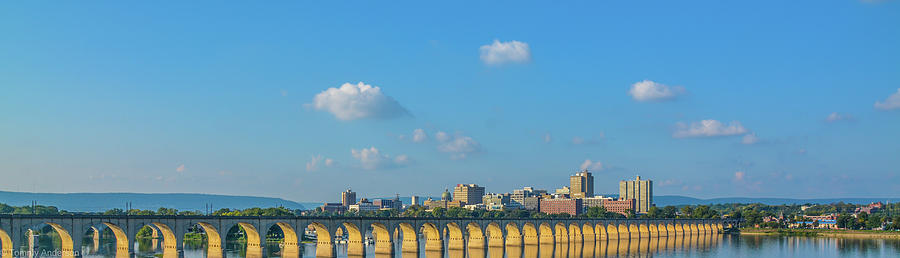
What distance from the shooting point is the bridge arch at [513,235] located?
→ 145 metres

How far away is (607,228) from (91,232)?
116 meters

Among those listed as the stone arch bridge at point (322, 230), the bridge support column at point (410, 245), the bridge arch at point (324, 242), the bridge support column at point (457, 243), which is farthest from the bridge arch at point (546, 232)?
the bridge arch at point (324, 242)

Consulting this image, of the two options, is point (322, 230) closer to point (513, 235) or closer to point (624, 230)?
point (513, 235)

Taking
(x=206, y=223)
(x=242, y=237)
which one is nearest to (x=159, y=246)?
(x=242, y=237)

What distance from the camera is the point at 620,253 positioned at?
128 m

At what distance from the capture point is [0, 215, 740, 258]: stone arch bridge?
89.3 metres

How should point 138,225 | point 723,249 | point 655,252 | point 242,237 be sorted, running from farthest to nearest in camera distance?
point 242,237
point 723,249
point 655,252
point 138,225

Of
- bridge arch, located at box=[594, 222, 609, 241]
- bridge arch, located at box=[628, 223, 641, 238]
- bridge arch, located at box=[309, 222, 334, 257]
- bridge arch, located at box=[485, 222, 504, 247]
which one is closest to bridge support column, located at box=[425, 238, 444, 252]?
bridge arch, located at box=[485, 222, 504, 247]

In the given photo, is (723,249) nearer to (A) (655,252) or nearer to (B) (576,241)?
(A) (655,252)

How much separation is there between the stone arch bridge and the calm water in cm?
264

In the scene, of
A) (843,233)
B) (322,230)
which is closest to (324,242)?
(322,230)

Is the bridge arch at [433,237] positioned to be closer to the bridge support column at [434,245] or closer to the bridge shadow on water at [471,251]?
the bridge support column at [434,245]

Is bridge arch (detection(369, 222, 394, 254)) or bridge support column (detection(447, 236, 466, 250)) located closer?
bridge arch (detection(369, 222, 394, 254))

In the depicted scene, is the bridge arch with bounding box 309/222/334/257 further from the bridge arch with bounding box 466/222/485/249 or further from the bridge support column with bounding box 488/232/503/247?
the bridge support column with bounding box 488/232/503/247
